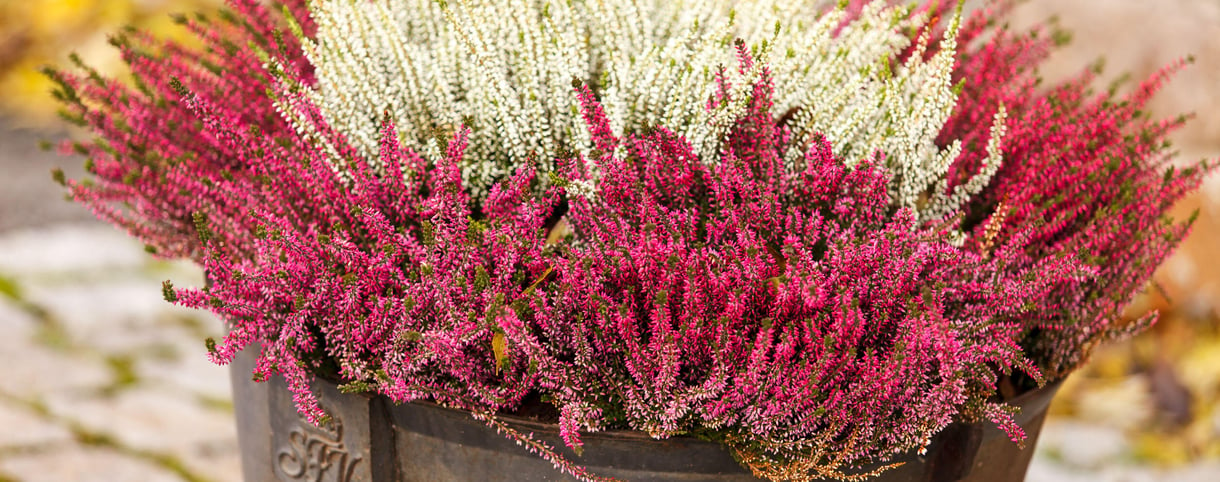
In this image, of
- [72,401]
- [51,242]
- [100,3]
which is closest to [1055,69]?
[72,401]

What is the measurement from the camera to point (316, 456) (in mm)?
1358

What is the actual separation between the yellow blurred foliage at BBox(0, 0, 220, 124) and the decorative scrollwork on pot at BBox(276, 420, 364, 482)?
4.49m

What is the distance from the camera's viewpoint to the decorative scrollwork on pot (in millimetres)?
1312

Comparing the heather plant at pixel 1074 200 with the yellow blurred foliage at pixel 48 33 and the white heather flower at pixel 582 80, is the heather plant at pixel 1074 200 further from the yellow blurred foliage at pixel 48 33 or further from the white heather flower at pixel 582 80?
the yellow blurred foliage at pixel 48 33

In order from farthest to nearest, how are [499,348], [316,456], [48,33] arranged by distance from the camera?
[48,33]
[316,456]
[499,348]

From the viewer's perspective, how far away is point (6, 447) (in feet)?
8.57

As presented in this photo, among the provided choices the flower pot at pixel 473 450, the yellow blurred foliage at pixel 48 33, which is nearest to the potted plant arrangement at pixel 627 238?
the flower pot at pixel 473 450

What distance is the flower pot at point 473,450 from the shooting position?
3.89 ft

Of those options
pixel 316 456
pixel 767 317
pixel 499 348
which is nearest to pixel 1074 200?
pixel 767 317

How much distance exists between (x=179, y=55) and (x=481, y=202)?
1.99 feet

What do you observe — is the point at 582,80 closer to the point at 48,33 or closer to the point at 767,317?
the point at 767,317

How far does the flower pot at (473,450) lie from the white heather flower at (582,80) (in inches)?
12.1

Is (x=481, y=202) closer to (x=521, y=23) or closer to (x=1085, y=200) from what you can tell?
(x=521, y=23)

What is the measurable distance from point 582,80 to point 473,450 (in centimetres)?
50
